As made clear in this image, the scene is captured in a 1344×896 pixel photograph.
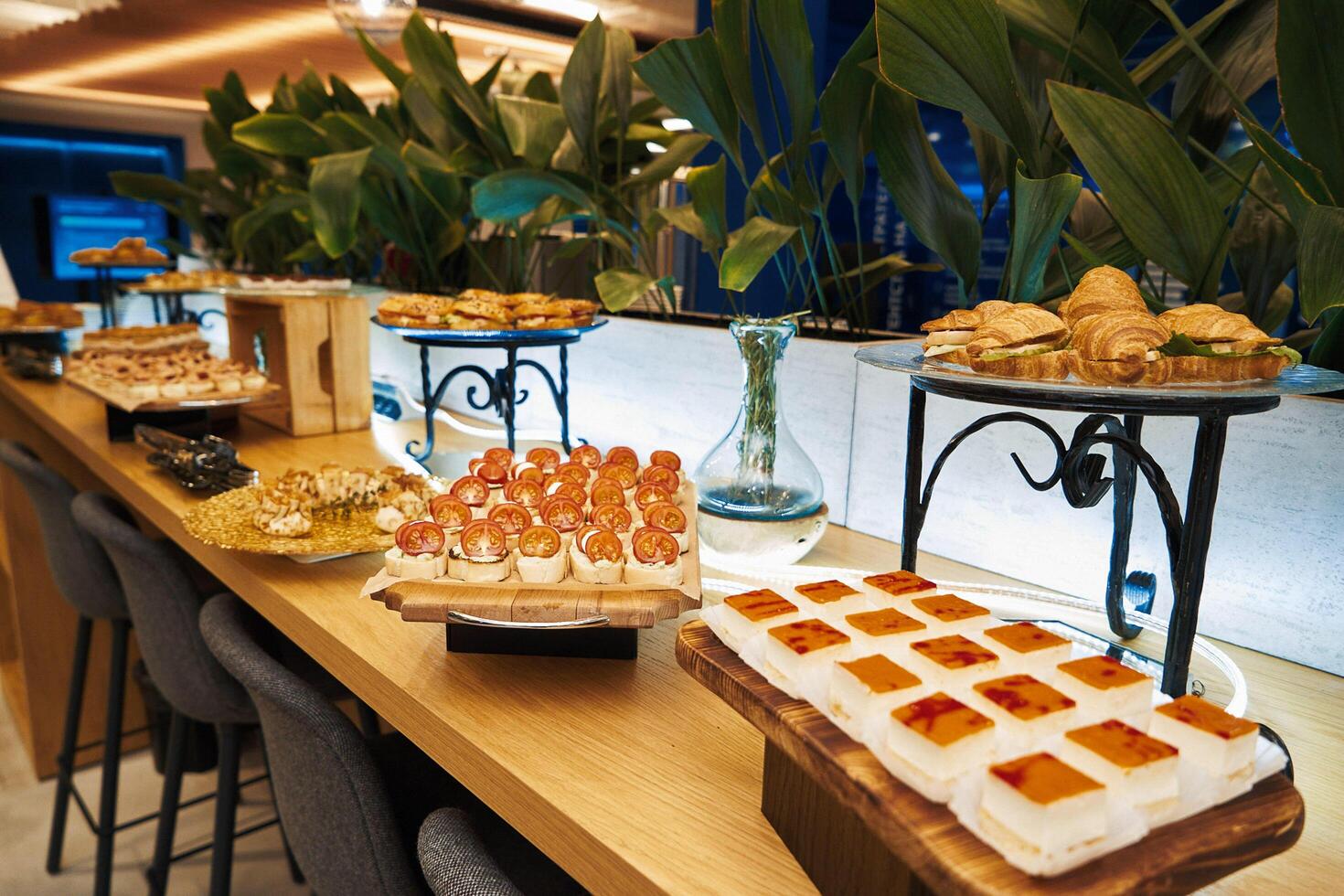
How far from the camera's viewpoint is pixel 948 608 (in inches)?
21.8

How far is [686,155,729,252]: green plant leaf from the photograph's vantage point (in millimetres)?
1252

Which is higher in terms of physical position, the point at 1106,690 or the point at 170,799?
the point at 1106,690

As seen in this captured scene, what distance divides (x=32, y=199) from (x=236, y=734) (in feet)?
31.5

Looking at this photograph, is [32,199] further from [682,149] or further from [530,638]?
[530,638]

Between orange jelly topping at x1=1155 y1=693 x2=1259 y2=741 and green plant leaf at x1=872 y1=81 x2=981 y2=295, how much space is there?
0.64 metres

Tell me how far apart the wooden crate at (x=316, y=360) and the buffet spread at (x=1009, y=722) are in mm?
1438

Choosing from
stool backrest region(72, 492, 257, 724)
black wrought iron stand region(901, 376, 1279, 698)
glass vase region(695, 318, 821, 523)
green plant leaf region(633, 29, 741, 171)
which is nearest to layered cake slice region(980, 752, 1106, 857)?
black wrought iron stand region(901, 376, 1279, 698)

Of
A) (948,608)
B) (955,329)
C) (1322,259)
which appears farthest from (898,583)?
(1322,259)

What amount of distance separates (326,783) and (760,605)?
459mm

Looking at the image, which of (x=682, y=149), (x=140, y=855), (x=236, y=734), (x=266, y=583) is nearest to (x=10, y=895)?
(x=140, y=855)

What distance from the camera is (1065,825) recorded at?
36 cm

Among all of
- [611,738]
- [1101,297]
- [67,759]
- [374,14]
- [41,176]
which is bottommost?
[67,759]

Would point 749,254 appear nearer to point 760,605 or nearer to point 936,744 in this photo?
point 760,605

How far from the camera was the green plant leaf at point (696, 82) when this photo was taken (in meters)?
1.12
